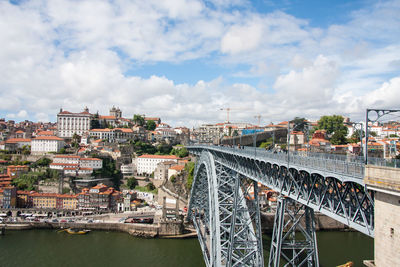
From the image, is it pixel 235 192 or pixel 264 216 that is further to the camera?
pixel 264 216

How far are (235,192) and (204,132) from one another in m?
76.5

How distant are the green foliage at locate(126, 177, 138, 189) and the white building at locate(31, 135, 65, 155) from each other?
64.2 ft

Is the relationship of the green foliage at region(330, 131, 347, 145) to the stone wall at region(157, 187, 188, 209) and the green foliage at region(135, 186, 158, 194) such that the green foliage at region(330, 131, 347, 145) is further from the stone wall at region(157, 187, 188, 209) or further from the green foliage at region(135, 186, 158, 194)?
the green foliage at region(135, 186, 158, 194)

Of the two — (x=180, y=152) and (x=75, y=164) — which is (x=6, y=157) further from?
(x=180, y=152)

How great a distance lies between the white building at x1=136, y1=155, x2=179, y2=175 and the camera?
5527cm

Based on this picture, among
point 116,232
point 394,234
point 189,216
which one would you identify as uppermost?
point 394,234

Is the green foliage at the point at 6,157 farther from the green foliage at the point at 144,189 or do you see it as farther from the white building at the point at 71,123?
the green foliage at the point at 144,189

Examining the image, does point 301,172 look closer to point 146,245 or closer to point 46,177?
point 146,245

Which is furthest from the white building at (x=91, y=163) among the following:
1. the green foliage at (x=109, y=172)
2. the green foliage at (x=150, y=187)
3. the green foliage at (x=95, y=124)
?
the green foliage at (x=95, y=124)

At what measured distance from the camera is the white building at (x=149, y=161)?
181 ft

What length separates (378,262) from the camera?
213 inches

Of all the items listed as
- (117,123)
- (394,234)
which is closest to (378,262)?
(394,234)

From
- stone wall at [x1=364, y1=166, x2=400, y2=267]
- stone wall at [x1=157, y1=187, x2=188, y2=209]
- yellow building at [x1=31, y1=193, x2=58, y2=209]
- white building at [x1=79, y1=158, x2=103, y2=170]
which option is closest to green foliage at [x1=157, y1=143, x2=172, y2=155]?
white building at [x1=79, y1=158, x2=103, y2=170]

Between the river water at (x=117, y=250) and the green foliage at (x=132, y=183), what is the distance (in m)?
18.1
